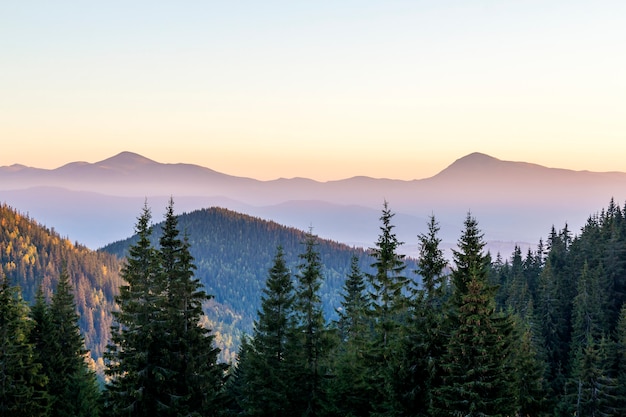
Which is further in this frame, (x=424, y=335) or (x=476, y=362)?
(x=424, y=335)

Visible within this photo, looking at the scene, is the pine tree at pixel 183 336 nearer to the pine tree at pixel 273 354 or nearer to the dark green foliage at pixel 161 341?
the dark green foliage at pixel 161 341

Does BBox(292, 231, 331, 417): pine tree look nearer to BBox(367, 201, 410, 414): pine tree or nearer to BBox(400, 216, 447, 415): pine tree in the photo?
BBox(367, 201, 410, 414): pine tree

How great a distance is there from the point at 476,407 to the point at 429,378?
10.4 ft

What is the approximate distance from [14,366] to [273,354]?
15.0 meters

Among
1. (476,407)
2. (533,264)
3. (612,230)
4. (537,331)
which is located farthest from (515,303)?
(476,407)

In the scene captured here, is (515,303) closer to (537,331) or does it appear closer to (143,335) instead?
(537,331)

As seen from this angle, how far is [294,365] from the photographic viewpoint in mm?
32688

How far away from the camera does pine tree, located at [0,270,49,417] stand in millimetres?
31234

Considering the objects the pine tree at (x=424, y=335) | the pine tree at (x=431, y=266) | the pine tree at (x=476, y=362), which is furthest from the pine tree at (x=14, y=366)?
the pine tree at (x=476, y=362)

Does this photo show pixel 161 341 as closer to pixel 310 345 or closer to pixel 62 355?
pixel 310 345

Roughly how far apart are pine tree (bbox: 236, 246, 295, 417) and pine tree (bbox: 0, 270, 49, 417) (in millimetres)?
12503

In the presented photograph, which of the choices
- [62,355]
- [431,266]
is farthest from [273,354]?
[62,355]

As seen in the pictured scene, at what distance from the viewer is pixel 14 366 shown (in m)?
32.2

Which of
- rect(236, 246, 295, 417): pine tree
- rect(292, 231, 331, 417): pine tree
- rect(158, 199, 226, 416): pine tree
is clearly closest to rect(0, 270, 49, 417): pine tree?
rect(158, 199, 226, 416): pine tree
